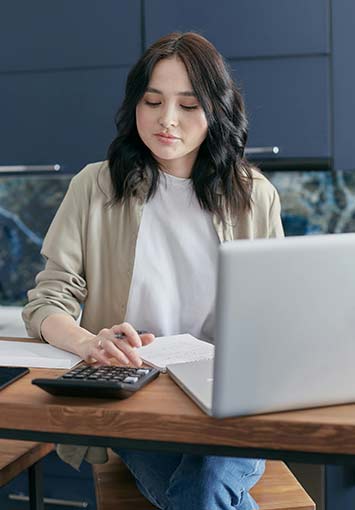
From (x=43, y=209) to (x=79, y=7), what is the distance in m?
0.77

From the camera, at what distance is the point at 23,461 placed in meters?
1.73

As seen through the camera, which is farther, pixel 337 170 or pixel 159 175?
pixel 337 170

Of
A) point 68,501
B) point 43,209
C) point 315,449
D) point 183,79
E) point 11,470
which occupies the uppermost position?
point 183,79

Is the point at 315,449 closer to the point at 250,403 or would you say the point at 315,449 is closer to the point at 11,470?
the point at 250,403

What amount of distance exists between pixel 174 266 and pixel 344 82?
107 cm

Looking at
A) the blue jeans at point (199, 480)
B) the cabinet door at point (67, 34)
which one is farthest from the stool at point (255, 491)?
the cabinet door at point (67, 34)

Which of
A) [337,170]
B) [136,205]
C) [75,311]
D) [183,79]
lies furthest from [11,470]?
[337,170]

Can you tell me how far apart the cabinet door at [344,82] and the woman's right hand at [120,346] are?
146cm

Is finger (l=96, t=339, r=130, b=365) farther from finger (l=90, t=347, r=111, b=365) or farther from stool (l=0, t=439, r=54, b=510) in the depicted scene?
stool (l=0, t=439, r=54, b=510)

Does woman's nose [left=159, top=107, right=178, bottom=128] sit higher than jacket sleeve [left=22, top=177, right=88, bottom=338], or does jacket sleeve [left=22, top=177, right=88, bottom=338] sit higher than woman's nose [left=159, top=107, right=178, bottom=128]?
woman's nose [left=159, top=107, right=178, bottom=128]

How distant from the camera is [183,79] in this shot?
1.75 meters

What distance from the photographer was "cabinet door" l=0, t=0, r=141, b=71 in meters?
2.70

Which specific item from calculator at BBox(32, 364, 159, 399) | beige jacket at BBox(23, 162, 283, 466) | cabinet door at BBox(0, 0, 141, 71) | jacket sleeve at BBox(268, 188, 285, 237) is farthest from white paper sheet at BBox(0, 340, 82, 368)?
cabinet door at BBox(0, 0, 141, 71)

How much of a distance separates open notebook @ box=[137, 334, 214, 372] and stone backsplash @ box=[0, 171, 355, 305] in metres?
1.33
